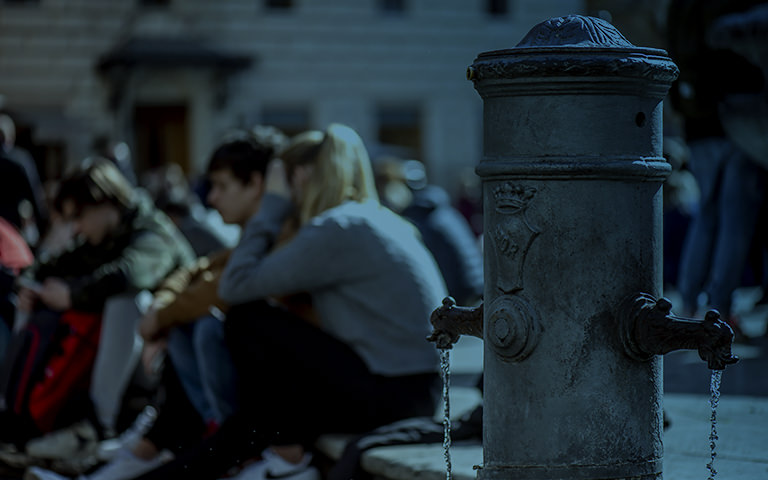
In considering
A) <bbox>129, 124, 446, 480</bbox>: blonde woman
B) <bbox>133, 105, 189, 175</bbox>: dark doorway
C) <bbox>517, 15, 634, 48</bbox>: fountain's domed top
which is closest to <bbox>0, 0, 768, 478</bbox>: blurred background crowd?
<bbox>133, 105, 189, 175</bbox>: dark doorway

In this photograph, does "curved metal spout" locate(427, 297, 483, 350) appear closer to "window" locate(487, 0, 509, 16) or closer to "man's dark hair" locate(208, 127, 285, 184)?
"man's dark hair" locate(208, 127, 285, 184)

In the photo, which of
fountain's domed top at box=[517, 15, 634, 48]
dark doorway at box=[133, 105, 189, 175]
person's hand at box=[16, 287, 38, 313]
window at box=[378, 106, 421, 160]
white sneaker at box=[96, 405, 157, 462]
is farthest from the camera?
window at box=[378, 106, 421, 160]

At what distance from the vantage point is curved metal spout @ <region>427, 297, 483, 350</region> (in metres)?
3.29

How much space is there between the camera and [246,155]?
224 inches

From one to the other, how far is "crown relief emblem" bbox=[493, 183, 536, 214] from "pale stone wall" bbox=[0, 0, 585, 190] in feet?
72.5

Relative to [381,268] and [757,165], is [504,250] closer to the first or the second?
[381,268]

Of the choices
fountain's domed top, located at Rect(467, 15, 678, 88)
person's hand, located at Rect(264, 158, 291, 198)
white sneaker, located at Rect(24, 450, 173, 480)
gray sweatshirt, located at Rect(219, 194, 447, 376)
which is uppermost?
fountain's domed top, located at Rect(467, 15, 678, 88)

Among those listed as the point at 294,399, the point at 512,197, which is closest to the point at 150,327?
the point at 294,399

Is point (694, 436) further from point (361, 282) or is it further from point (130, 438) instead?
point (130, 438)

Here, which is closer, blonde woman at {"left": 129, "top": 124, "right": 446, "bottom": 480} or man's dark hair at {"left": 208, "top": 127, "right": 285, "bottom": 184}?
blonde woman at {"left": 129, "top": 124, "right": 446, "bottom": 480}

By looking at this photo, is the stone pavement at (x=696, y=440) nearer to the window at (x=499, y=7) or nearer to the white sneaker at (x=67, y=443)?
the white sneaker at (x=67, y=443)

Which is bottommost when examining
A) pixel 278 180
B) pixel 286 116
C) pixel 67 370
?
pixel 286 116

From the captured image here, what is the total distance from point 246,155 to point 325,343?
1097 mm

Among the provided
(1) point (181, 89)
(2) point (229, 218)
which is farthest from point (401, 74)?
(2) point (229, 218)
